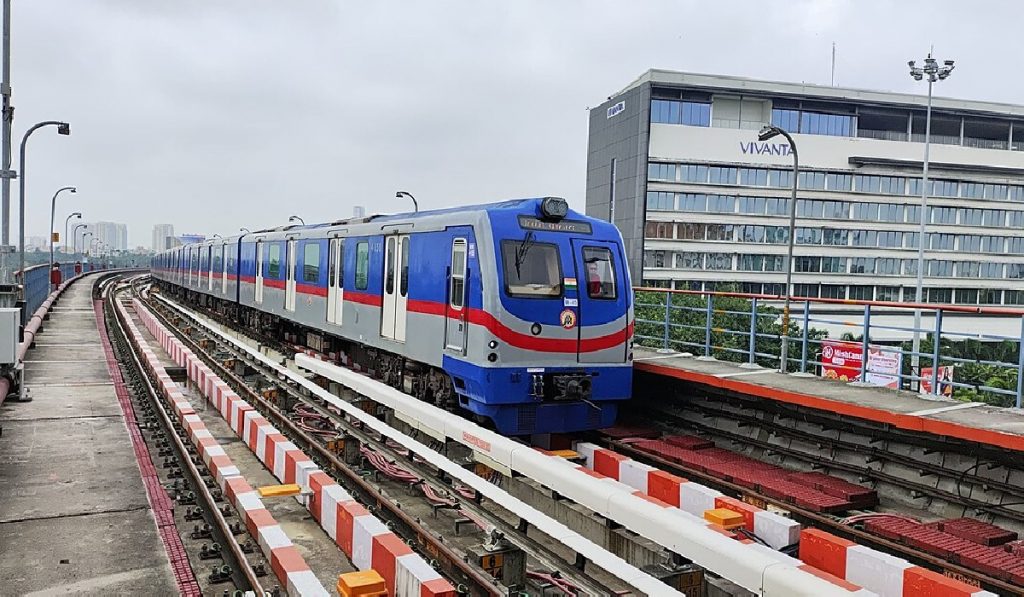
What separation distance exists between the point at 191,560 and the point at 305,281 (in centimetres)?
1112

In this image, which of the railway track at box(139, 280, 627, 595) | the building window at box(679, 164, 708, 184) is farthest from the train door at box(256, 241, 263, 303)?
the building window at box(679, 164, 708, 184)

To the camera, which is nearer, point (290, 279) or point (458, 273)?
point (458, 273)

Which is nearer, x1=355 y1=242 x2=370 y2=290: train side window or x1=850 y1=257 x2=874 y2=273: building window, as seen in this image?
x1=355 y1=242 x2=370 y2=290: train side window

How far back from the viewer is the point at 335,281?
15.3 m

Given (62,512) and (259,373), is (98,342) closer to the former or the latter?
(259,373)

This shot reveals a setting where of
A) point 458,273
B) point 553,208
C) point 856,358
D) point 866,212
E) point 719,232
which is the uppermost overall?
point 866,212

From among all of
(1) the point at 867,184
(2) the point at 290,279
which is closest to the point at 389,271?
(2) the point at 290,279

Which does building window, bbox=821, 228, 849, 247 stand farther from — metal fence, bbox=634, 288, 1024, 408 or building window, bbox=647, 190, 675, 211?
building window, bbox=647, 190, 675, 211

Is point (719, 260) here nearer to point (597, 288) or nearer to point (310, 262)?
point (310, 262)

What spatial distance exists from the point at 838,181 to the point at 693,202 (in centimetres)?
1183

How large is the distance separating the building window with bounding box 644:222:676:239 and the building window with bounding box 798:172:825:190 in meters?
10.8

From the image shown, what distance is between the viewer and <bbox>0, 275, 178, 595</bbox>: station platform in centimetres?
626

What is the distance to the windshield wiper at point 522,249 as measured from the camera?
32.4ft

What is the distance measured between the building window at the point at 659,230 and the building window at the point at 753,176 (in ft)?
21.1
